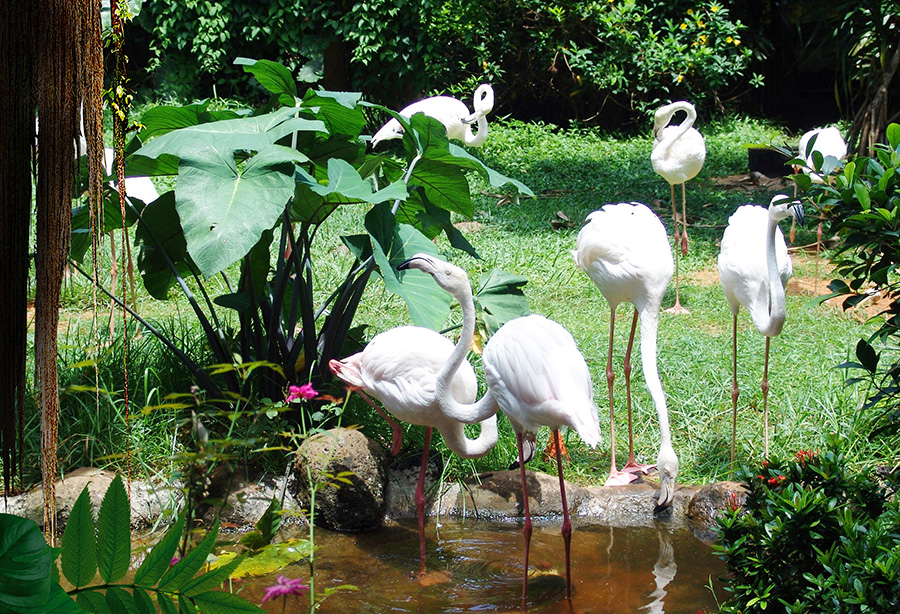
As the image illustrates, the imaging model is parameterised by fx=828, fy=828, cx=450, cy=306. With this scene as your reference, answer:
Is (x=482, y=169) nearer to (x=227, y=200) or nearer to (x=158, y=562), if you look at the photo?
(x=227, y=200)

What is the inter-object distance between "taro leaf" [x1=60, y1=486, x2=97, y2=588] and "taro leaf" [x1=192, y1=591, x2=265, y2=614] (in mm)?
138

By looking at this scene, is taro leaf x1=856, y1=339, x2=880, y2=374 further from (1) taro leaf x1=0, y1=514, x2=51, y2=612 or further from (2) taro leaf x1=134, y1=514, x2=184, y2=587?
(1) taro leaf x1=0, y1=514, x2=51, y2=612

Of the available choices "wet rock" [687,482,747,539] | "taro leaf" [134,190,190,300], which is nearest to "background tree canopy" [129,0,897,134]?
"taro leaf" [134,190,190,300]

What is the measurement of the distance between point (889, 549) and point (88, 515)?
68.0 inches

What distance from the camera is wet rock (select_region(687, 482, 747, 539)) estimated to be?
11.1 ft

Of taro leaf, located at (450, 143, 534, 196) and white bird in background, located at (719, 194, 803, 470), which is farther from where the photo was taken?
taro leaf, located at (450, 143, 534, 196)

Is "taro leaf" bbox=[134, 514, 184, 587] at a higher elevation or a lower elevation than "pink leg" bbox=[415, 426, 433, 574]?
higher

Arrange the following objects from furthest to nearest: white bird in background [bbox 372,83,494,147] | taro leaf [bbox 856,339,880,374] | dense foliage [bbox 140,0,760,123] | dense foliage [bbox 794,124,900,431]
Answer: dense foliage [bbox 140,0,760,123], white bird in background [bbox 372,83,494,147], taro leaf [bbox 856,339,880,374], dense foliage [bbox 794,124,900,431]

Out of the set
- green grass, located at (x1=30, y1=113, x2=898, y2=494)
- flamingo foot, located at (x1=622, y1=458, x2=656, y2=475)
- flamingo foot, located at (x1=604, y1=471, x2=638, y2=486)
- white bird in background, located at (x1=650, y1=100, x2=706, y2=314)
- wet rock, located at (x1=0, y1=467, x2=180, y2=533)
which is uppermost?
white bird in background, located at (x1=650, y1=100, x2=706, y2=314)

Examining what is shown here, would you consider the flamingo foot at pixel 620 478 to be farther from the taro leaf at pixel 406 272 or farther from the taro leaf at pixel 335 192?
the taro leaf at pixel 335 192

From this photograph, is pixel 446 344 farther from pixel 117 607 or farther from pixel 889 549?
pixel 117 607

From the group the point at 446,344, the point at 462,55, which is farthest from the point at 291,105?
the point at 462,55

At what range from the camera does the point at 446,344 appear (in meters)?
3.46

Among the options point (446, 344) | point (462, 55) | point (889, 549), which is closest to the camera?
point (889, 549)
